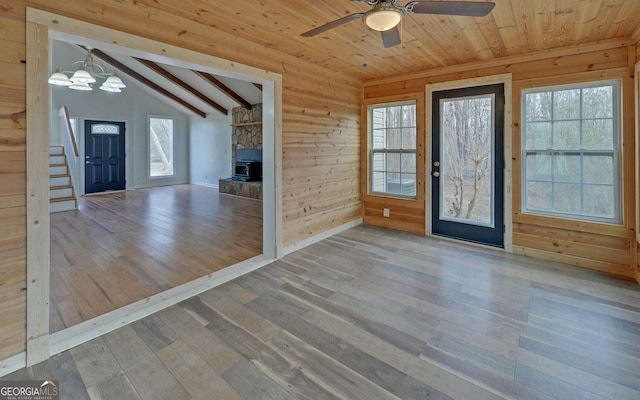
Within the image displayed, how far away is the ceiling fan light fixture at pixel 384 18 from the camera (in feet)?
6.50

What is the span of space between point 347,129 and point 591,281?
3568 millimetres

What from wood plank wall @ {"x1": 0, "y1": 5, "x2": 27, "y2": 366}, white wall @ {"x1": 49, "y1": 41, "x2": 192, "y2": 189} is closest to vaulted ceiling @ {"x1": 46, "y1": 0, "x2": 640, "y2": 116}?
wood plank wall @ {"x1": 0, "y1": 5, "x2": 27, "y2": 366}

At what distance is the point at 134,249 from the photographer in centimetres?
397

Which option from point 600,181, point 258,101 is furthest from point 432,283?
point 258,101

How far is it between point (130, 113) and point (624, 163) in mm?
11771

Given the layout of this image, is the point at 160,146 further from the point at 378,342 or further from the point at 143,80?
the point at 378,342

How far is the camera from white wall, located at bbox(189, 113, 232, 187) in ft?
34.2

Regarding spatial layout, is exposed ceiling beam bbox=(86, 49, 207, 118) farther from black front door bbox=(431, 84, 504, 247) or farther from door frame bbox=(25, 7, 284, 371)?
black front door bbox=(431, 84, 504, 247)

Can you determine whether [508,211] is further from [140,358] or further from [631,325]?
[140,358]

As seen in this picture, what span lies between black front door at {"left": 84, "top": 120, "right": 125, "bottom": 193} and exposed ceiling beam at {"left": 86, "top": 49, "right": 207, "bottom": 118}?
5.19 ft

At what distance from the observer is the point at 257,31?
299 cm

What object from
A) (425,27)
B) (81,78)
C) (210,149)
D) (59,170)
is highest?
(81,78)

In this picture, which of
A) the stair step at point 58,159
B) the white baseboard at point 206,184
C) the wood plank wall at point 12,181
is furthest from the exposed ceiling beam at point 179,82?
the wood plank wall at point 12,181

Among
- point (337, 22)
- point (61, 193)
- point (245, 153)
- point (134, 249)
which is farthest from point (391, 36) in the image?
point (245, 153)
